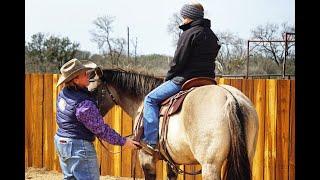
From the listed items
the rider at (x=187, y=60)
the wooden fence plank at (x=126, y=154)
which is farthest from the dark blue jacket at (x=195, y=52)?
the wooden fence plank at (x=126, y=154)

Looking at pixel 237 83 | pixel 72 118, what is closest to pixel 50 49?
pixel 237 83

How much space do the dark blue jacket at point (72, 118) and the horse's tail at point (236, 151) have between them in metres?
1.26

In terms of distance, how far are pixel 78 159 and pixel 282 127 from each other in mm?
3620

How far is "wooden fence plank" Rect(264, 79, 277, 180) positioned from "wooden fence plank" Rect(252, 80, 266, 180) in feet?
0.19

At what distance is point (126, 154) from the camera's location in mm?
7492

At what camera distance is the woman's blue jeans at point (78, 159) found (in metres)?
3.81

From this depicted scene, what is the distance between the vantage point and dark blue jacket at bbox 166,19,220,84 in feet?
15.2

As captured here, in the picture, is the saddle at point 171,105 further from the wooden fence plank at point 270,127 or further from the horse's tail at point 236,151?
the wooden fence plank at point 270,127

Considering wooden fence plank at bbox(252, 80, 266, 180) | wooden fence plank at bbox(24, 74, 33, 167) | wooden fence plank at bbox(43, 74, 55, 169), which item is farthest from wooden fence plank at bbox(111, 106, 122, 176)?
wooden fence plank at bbox(252, 80, 266, 180)

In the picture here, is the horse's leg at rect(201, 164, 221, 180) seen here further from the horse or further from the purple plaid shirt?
the purple plaid shirt

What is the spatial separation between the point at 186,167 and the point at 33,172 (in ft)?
9.88

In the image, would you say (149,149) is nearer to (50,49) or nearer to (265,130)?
(265,130)
